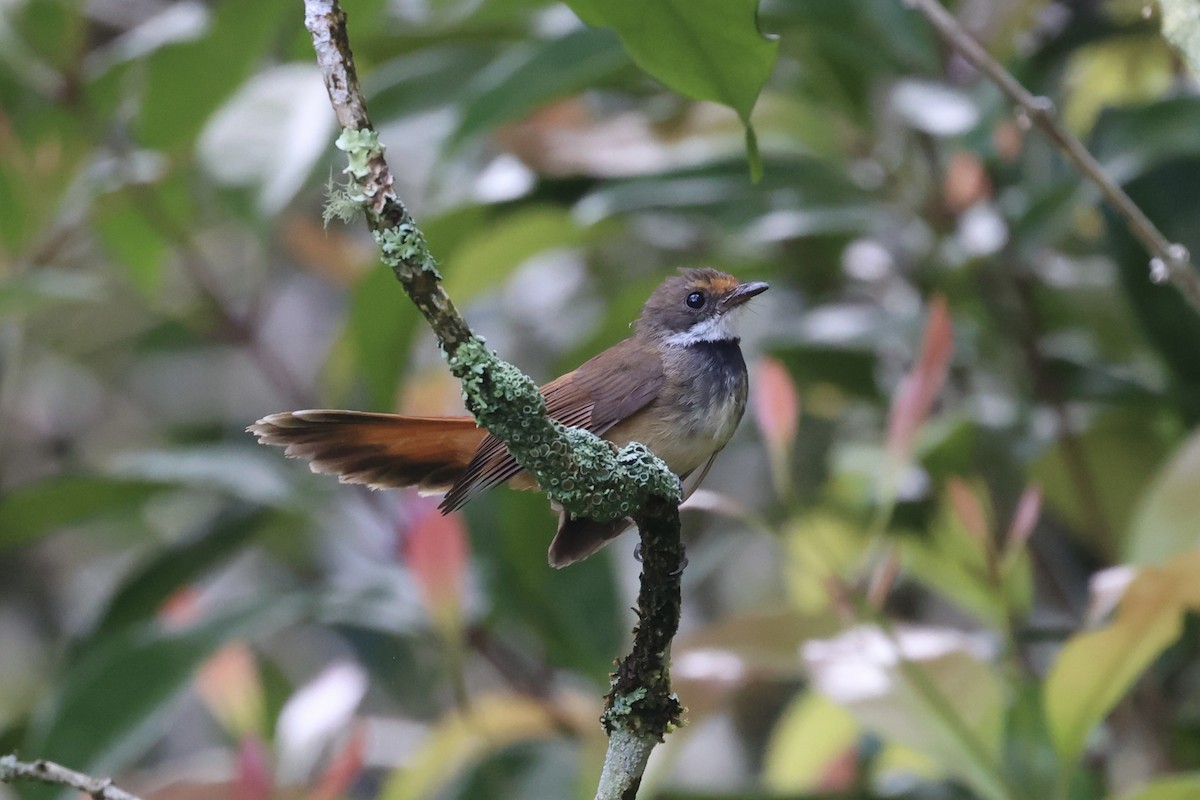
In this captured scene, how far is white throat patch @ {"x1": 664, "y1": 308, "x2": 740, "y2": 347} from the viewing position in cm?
201

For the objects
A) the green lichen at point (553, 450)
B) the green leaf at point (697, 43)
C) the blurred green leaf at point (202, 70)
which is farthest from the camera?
the blurred green leaf at point (202, 70)

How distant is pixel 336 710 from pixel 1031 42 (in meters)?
2.18

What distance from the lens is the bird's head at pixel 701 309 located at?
2014 mm

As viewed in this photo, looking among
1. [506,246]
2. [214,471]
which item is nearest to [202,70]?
[506,246]

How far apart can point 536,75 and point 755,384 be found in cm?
77

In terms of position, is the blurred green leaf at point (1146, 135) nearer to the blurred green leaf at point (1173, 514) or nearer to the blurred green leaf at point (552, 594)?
the blurred green leaf at point (1173, 514)

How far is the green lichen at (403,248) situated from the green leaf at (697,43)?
14.9 inches

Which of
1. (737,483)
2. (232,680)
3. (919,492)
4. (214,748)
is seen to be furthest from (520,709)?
(214,748)

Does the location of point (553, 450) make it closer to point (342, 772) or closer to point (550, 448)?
point (550, 448)

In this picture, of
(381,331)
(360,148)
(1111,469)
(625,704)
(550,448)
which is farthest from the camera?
(1111,469)

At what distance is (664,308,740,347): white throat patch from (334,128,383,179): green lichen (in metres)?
1.12

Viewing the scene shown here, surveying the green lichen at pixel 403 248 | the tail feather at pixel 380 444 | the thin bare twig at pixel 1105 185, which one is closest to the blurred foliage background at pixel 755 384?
the thin bare twig at pixel 1105 185

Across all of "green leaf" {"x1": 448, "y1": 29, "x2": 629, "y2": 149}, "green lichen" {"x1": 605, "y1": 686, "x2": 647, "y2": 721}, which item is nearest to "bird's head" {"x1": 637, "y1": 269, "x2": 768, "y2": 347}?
"green leaf" {"x1": 448, "y1": 29, "x2": 629, "y2": 149}

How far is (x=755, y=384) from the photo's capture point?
2082 millimetres
